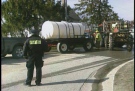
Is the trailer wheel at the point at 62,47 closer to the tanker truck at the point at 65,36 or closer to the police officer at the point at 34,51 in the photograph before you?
the tanker truck at the point at 65,36

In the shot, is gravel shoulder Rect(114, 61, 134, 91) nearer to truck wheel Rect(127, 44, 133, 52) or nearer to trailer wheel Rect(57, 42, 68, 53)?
trailer wheel Rect(57, 42, 68, 53)

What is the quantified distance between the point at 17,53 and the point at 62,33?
449 cm

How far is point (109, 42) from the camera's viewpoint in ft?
69.4

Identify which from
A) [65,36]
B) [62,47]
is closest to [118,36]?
[65,36]

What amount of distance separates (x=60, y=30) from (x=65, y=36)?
23.5 inches

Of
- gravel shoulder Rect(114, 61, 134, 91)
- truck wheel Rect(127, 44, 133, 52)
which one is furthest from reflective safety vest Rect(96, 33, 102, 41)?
gravel shoulder Rect(114, 61, 134, 91)

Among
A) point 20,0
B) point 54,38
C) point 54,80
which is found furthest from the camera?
point 20,0

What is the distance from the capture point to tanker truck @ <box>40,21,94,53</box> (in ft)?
62.7

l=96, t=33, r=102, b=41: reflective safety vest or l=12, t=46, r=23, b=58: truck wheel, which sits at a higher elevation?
l=96, t=33, r=102, b=41: reflective safety vest

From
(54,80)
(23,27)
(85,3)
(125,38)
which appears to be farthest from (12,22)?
(54,80)

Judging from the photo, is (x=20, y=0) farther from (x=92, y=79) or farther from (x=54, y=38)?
(x=92, y=79)

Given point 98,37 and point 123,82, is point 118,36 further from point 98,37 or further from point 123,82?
point 123,82

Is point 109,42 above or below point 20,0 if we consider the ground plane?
below

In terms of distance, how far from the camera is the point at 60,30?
19422mm
